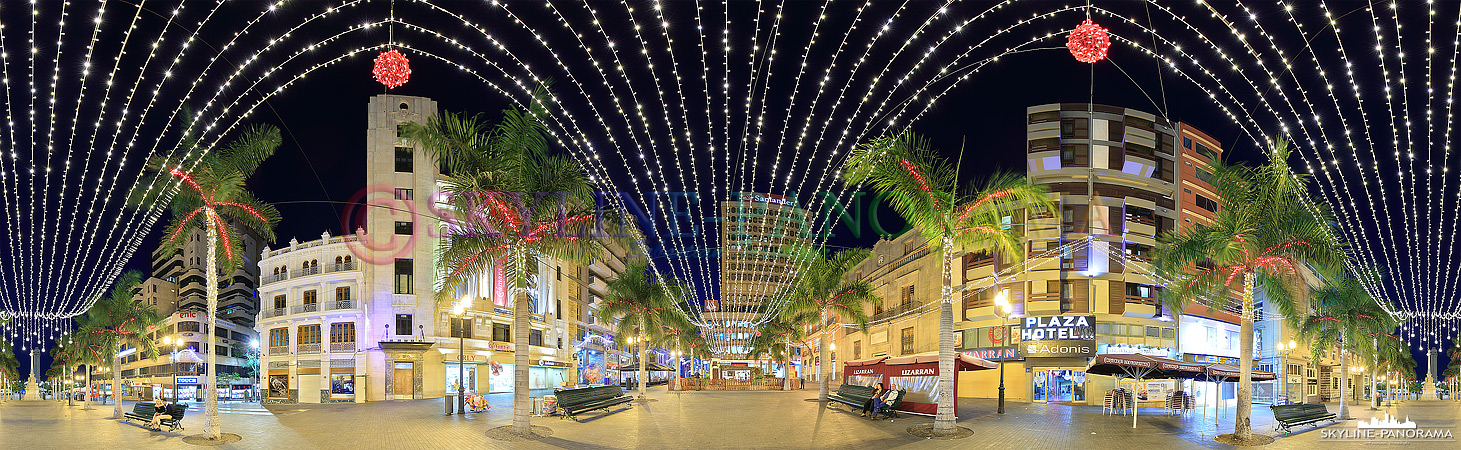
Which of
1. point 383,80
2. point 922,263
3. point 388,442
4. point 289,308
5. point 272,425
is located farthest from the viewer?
point 922,263

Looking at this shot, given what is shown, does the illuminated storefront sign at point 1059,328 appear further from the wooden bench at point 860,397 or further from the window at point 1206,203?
the wooden bench at point 860,397

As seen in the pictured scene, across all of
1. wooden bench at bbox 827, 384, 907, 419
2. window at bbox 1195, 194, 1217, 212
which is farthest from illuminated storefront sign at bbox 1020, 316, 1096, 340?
wooden bench at bbox 827, 384, 907, 419

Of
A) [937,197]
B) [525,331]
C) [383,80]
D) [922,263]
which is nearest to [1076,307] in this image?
[922,263]

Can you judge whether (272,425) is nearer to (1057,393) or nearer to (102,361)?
(102,361)

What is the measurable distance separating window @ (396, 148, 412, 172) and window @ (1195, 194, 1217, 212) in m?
46.3

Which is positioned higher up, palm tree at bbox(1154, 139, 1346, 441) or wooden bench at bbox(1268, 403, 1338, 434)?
palm tree at bbox(1154, 139, 1346, 441)

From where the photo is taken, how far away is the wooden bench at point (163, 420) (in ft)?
82.5

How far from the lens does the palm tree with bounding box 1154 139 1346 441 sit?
22.6 m

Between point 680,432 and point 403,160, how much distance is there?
40.0 metres

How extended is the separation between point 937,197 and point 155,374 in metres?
122

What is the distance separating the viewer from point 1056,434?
23.9 meters

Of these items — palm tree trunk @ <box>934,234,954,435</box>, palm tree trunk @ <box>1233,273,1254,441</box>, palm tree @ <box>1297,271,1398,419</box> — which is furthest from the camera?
Result: palm tree @ <box>1297,271,1398,419</box>

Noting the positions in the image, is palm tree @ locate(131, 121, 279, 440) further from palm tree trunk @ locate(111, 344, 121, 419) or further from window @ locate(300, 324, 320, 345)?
window @ locate(300, 324, 320, 345)

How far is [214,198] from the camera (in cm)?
2378
